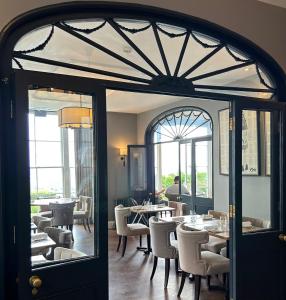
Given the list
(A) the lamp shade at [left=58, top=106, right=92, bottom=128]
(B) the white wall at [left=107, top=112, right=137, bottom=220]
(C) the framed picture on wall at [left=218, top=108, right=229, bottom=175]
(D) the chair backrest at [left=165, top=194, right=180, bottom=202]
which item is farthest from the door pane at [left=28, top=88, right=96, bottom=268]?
(B) the white wall at [left=107, top=112, right=137, bottom=220]

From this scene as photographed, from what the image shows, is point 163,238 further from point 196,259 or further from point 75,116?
point 75,116

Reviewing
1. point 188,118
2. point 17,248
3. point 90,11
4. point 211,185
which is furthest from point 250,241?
point 188,118

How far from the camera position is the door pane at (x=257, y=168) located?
3.34 metres

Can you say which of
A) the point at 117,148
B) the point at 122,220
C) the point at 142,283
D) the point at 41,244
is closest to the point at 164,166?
the point at 117,148

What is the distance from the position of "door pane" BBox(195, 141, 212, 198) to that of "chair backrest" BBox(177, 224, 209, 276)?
3.26 meters

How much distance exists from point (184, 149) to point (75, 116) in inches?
233

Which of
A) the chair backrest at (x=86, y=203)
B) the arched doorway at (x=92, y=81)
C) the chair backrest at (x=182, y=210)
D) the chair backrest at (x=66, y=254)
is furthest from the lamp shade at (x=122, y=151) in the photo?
the chair backrest at (x=66, y=254)

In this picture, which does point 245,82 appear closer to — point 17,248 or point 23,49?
point 23,49

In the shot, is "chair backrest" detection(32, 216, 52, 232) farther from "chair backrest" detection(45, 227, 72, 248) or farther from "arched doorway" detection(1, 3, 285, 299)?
"arched doorway" detection(1, 3, 285, 299)

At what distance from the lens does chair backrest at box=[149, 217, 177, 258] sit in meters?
4.61

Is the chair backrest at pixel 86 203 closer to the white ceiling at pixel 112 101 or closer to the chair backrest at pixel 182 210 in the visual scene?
the white ceiling at pixel 112 101

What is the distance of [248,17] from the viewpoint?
3.26 m

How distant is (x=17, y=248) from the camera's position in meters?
2.08

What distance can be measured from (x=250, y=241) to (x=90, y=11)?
2.59 m
